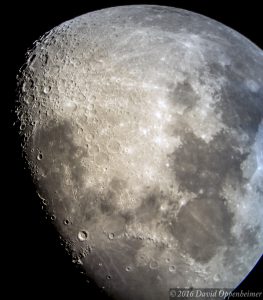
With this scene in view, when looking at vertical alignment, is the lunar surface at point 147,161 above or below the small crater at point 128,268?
above

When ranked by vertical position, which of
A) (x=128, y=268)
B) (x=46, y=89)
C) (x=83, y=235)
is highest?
(x=46, y=89)

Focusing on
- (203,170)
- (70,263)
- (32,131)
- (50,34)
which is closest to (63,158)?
(32,131)

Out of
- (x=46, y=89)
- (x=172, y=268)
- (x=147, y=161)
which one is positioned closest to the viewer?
(x=147, y=161)

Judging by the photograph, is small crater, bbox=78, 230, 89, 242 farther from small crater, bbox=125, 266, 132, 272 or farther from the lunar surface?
small crater, bbox=125, 266, 132, 272

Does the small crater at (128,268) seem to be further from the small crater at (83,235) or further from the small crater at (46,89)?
the small crater at (46,89)

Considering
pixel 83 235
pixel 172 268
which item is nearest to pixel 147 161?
pixel 83 235

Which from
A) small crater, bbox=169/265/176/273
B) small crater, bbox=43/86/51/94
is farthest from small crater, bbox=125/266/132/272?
small crater, bbox=43/86/51/94

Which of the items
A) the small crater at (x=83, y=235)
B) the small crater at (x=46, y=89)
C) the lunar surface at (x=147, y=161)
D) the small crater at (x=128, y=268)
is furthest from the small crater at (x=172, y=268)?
the small crater at (x=46, y=89)

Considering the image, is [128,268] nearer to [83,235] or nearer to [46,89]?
[83,235]

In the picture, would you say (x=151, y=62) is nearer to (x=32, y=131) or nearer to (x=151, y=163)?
(x=151, y=163)
